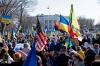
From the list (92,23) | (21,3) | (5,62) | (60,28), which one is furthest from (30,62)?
(92,23)

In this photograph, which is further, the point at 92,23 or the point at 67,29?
the point at 92,23

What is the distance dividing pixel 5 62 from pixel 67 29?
Answer: 6150 millimetres

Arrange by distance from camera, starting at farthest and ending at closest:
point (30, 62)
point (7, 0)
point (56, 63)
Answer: point (7, 0) < point (56, 63) < point (30, 62)

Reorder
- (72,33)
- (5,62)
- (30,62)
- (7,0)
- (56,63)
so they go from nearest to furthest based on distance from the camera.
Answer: (30,62) → (56,63) → (5,62) → (72,33) → (7,0)

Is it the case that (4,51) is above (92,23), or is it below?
above

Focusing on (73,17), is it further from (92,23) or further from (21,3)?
(92,23)

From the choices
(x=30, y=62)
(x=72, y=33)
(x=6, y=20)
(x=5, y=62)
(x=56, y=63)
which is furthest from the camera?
(x=6, y=20)

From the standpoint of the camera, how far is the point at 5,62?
49.4 feet

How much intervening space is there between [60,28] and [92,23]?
450 ft

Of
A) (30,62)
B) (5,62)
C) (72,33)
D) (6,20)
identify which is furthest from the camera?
(6,20)

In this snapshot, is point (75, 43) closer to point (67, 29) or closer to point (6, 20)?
point (67, 29)

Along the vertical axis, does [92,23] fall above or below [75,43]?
below

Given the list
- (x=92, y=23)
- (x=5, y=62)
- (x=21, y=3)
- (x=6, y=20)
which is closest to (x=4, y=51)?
(x=5, y=62)

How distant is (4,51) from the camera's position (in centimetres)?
1602
